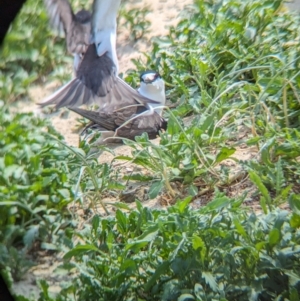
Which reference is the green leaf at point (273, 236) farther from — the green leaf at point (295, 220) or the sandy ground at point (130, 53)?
the sandy ground at point (130, 53)

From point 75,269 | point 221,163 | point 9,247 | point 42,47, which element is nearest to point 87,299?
point 75,269

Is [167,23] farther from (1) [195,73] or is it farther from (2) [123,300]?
(2) [123,300]

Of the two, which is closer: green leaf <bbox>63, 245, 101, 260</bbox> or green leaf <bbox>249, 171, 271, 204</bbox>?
green leaf <bbox>63, 245, 101, 260</bbox>

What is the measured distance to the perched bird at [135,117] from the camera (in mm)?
2246

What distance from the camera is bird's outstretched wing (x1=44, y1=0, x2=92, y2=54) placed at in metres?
2.25

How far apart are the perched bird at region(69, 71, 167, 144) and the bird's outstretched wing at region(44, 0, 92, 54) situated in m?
0.17

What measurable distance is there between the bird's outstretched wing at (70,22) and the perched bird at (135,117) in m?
0.17

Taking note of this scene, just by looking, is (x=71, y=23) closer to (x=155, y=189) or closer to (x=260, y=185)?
(x=155, y=189)

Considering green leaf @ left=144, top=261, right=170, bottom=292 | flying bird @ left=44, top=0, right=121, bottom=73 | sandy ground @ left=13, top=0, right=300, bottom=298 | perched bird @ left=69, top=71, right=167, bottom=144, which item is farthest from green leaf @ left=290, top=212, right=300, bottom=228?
flying bird @ left=44, top=0, right=121, bottom=73

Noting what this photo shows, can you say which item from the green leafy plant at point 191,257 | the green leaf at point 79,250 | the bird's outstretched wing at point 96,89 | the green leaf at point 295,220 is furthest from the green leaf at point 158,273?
the bird's outstretched wing at point 96,89

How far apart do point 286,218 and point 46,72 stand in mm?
709

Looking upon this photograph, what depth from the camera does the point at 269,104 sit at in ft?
8.16

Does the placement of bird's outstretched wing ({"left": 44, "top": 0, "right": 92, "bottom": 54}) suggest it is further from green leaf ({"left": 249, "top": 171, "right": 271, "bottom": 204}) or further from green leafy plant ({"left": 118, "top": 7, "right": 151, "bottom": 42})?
green leaf ({"left": 249, "top": 171, "right": 271, "bottom": 204})

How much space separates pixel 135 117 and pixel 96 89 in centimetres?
12
